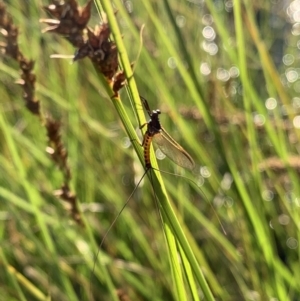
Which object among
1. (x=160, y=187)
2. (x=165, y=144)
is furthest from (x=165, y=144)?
(x=160, y=187)

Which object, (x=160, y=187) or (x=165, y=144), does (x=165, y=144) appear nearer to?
(x=165, y=144)

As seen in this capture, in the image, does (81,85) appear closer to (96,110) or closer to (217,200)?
(96,110)

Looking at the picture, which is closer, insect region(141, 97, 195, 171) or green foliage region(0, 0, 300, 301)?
insect region(141, 97, 195, 171)

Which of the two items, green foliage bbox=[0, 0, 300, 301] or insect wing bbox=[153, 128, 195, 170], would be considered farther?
green foliage bbox=[0, 0, 300, 301]

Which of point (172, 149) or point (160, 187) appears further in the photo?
point (172, 149)
